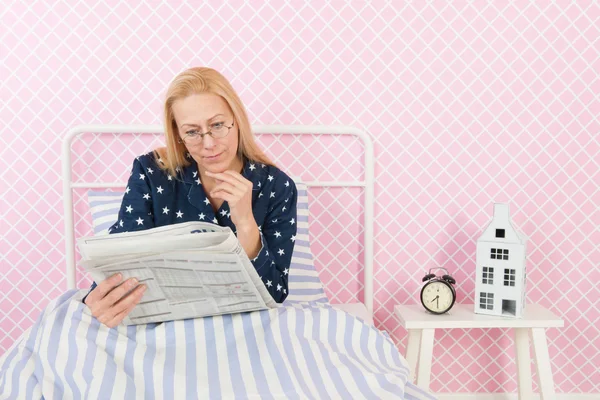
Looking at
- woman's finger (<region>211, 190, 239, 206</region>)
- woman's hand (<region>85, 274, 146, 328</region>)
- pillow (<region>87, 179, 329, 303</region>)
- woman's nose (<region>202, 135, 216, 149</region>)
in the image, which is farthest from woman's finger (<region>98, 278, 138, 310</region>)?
pillow (<region>87, 179, 329, 303</region>)

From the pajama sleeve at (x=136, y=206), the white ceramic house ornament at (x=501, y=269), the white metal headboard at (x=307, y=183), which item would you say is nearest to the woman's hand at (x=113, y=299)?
the pajama sleeve at (x=136, y=206)

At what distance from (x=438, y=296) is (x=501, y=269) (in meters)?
0.21

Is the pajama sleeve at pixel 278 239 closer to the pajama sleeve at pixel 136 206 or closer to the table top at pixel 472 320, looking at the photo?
the pajama sleeve at pixel 136 206

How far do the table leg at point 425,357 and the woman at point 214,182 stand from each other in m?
0.49

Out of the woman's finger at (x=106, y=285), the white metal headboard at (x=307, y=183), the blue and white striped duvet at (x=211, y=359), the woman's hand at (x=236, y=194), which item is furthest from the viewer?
the white metal headboard at (x=307, y=183)

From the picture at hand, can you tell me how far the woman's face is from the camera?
1.30 meters

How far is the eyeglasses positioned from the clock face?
2.63ft

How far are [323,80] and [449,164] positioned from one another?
0.52m

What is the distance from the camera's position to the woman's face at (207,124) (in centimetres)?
130

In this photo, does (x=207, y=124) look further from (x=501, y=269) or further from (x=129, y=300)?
(x=501, y=269)

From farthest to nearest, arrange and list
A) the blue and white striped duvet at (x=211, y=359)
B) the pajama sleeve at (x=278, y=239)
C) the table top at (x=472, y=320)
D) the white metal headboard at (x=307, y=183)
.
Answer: the white metal headboard at (x=307, y=183), the table top at (x=472, y=320), the pajama sleeve at (x=278, y=239), the blue and white striped duvet at (x=211, y=359)

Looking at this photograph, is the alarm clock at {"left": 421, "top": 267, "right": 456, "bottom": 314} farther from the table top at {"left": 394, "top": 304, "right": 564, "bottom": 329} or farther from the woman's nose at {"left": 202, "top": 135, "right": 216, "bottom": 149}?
the woman's nose at {"left": 202, "top": 135, "right": 216, "bottom": 149}

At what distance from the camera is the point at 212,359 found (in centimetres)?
106

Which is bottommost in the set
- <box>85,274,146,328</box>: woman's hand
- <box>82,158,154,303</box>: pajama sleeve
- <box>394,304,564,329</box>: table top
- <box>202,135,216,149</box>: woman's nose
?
<box>394,304,564,329</box>: table top
